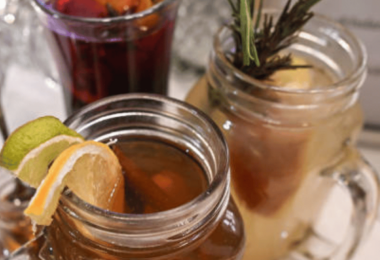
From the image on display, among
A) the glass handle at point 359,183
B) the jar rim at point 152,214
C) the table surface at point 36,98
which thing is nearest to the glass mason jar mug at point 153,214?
the jar rim at point 152,214

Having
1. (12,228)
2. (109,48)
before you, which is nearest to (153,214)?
(109,48)

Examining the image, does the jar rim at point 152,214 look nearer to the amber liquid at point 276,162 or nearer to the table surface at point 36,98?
the amber liquid at point 276,162

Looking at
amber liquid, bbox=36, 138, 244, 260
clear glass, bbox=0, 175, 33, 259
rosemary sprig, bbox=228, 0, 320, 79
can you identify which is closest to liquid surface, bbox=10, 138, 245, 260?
amber liquid, bbox=36, 138, 244, 260

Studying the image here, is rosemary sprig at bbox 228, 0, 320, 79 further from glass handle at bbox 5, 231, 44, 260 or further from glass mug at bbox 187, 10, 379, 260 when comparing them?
glass handle at bbox 5, 231, 44, 260

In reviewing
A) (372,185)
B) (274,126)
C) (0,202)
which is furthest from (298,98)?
(0,202)

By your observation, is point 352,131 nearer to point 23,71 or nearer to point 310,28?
point 310,28

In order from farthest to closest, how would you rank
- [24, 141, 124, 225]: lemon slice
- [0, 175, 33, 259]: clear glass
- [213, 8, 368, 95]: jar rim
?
[0, 175, 33, 259]: clear glass, [213, 8, 368, 95]: jar rim, [24, 141, 124, 225]: lemon slice
